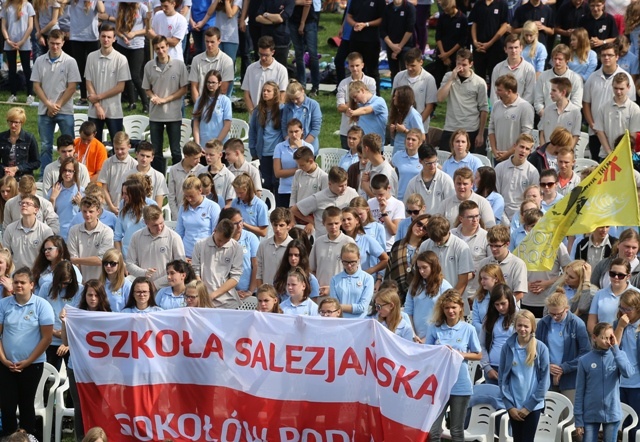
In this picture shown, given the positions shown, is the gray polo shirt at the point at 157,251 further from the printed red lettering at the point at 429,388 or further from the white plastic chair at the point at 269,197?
the printed red lettering at the point at 429,388

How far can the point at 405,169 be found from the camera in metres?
17.7

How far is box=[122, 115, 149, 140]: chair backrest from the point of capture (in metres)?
21.3

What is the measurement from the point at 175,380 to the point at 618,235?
563 centimetres

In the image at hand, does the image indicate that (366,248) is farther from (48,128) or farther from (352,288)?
(48,128)

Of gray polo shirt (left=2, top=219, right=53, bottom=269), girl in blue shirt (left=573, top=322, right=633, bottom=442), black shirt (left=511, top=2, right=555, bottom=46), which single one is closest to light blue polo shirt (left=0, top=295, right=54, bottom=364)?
gray polo shirt (left=2, top=219, right=53, bottom=269)

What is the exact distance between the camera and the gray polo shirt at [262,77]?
66.0 feet

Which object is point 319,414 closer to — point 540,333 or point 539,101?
point 540,333

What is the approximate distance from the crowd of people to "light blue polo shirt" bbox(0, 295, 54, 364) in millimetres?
15

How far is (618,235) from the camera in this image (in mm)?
15945

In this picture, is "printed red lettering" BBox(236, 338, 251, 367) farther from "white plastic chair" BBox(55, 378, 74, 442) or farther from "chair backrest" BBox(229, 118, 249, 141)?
"chair backrest" BBox(229, 118, 249, 141)

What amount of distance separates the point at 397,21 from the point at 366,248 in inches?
295

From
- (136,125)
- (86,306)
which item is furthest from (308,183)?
(136,125)

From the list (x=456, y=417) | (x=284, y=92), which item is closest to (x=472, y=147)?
(x=284, y=92)

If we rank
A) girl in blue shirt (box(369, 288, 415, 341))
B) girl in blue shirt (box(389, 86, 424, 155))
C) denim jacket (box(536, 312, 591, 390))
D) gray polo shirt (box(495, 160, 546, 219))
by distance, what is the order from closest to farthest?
girl in blue shirt (box(369, 288, 415, 341)) → denim jacket (box(536, 312, 591, 390)) → gray polo shirt (box(495, 160, 546, 219)) → girl in blue shirt (box(389, 86, 424, 155))
